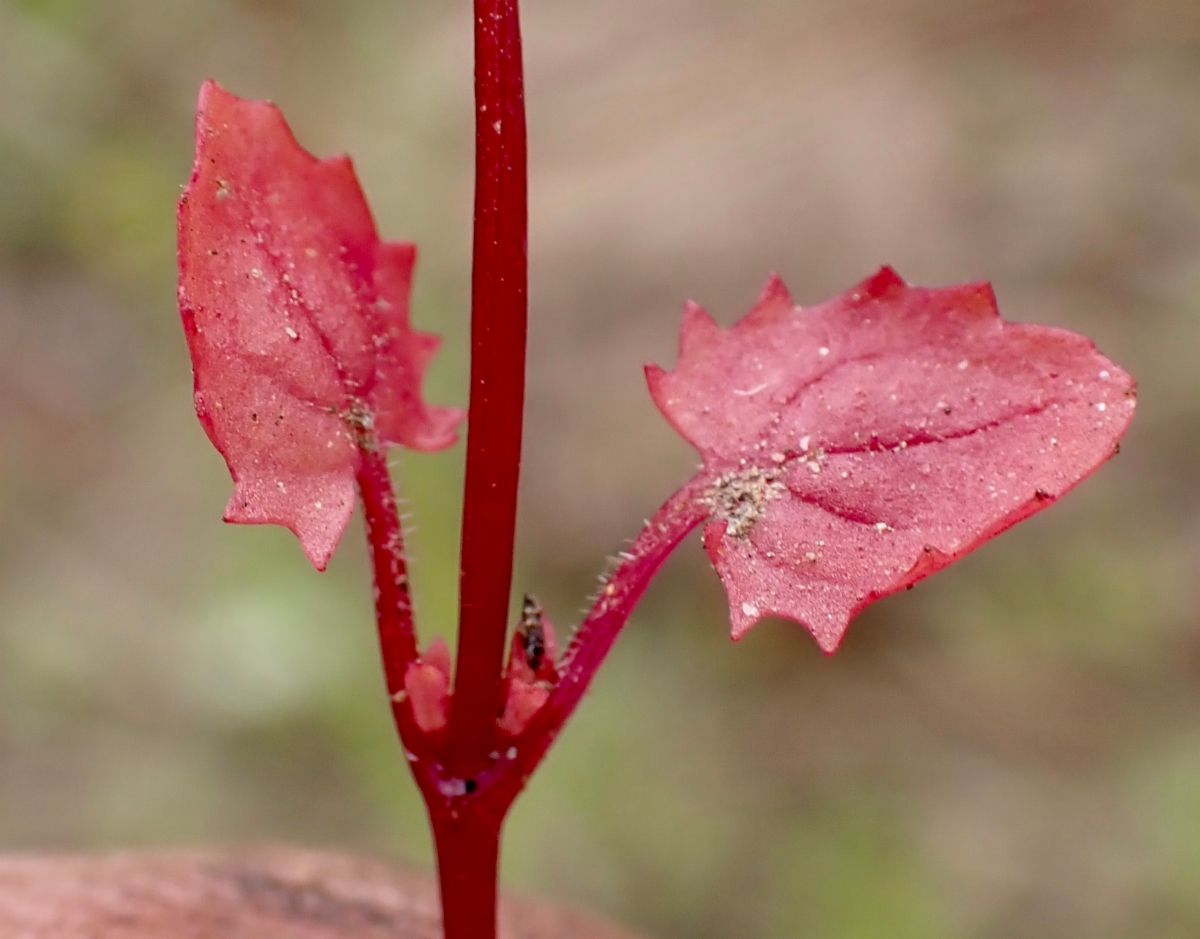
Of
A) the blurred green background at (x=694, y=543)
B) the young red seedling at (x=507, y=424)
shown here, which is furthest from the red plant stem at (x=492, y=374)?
the blurred green background at (x=694, y=543)

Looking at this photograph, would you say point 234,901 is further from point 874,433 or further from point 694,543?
point 694,543

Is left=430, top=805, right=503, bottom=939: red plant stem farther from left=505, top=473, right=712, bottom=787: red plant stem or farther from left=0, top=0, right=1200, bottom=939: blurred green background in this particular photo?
left=0, top=0, right=1200, bottom=939: blurred green background

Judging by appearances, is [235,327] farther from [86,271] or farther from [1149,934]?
[86,271]

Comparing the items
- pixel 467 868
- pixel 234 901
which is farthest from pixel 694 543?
pixel 467 868

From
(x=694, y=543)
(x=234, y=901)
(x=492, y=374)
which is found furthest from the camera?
(x=694, y=543)

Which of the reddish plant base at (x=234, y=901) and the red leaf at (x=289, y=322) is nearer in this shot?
the red leaf at (x=289, y=322)

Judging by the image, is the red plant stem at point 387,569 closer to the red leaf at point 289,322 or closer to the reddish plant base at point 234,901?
the red leaf at point 289,322

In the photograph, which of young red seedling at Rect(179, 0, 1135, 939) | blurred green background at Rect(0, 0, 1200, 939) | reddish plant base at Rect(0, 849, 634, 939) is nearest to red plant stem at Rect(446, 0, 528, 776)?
young red seedling at Rect(179, 0, 1135, 939)
